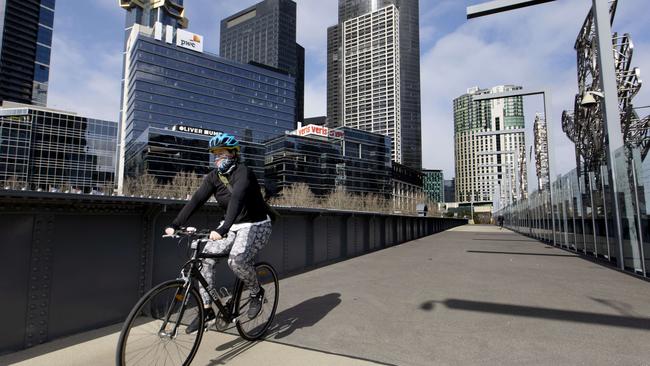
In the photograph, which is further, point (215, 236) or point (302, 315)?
point (302, 315)

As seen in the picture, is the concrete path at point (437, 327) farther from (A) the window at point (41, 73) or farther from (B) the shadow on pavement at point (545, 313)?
(A) the window at point (41, 73)

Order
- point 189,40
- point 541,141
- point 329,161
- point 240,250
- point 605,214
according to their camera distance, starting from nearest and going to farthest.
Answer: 1. point 240,250
2. point 605,214
3. point 541,141
4. point 329,161
5. point 189,40

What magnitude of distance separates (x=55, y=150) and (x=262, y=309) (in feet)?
335

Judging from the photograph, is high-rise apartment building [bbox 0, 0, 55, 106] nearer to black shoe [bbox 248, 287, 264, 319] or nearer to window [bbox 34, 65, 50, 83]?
window [bbox 34, 65, 50, 83]

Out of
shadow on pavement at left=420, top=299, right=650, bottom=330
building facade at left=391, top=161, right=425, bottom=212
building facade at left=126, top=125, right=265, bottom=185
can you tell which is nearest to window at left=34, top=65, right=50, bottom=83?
building facade at left=126, top=125, right=265, bottom=185

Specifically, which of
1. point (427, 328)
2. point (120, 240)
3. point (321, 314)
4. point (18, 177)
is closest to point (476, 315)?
point (427, 328)

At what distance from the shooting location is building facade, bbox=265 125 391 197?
406ft

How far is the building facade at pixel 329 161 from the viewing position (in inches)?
4875

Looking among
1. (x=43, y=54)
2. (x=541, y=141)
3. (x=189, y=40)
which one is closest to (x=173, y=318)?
(x=541, y=141)

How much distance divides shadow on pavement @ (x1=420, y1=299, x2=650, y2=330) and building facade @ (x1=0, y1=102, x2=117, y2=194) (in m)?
84.0

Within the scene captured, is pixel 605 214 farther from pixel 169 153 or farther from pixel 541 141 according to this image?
pixel 169 153

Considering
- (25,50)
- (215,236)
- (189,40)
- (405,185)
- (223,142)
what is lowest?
(215,236)

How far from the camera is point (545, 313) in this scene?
16.0ft

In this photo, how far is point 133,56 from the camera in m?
125
